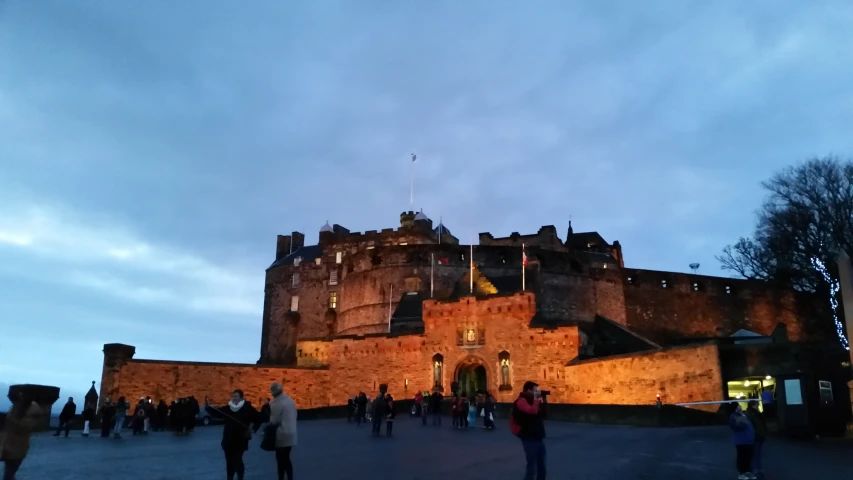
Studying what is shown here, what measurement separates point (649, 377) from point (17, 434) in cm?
1882

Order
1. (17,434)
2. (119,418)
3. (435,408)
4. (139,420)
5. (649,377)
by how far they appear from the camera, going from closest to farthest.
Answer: (17,434), (119,418), (139,420), (435,408), (649,377)

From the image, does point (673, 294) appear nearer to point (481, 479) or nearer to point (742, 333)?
point (742, 333)

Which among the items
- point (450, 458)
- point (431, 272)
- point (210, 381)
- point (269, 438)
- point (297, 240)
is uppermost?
point (297, 240)

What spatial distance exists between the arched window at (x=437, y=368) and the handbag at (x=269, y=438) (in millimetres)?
20660

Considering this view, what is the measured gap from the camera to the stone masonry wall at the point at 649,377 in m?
19.0

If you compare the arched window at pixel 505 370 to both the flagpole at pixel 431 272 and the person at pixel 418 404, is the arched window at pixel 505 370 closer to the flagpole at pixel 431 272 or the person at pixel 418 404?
the person at pixel 418 404

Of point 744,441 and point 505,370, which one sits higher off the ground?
point 505,370

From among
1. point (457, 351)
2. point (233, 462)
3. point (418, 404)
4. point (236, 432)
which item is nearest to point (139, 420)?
point (418, 404)

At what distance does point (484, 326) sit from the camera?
26125 millimetres

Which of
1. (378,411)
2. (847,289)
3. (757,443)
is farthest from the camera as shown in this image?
(847,289)

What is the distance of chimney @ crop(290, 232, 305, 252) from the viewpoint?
5353cm

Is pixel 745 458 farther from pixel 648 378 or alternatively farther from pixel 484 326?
pixel 484 326

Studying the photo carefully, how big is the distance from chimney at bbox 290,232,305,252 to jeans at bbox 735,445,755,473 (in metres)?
48.4

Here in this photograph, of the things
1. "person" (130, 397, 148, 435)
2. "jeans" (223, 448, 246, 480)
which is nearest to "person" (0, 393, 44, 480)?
"jeans" (223, 448, 246, 480)
